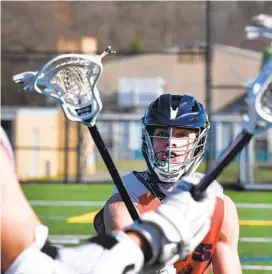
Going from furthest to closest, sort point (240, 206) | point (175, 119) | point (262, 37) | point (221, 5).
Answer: point (221, 5) < point (240, 206) < point (175, 119) < point (262, 37)

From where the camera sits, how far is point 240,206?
11570 millimetres

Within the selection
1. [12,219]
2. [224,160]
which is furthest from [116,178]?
[12,219]

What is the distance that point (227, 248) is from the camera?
3682mm

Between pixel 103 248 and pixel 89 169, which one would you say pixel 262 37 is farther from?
pixel 89 169

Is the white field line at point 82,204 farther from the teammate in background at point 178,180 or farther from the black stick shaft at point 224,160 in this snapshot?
the black stick shaft at point 224,160

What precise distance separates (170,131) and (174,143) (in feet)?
0.23

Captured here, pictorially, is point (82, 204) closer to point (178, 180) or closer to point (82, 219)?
point (82, 219)

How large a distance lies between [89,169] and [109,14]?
13346mm

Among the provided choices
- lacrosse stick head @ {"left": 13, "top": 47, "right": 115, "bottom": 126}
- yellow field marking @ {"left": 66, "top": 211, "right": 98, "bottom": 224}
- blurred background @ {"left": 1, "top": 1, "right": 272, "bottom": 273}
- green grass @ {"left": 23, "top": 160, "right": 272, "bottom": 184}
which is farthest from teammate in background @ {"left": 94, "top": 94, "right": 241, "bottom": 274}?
green grass @ {"left": 23, "top": 160, "right": 272, "bottom": 184}

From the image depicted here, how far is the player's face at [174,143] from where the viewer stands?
3.54 meters

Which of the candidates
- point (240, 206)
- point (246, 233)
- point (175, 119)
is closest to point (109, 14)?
point (240, 206)

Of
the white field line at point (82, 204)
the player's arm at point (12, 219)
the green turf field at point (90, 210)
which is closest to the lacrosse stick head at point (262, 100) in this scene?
the player's arm at point (12, 219)

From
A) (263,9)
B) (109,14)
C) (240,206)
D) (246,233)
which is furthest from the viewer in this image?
(109,14)

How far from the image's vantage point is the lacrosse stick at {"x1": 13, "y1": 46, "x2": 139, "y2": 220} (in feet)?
10.2
